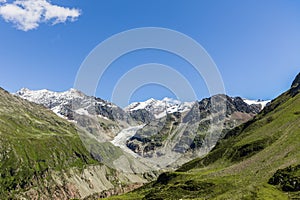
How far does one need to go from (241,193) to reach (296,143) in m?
78.1

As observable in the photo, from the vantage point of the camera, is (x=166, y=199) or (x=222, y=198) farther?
(x=166, y=199)

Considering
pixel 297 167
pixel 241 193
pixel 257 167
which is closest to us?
pixel 241 193

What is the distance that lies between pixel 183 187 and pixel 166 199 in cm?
2559

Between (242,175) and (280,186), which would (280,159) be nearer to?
(242,175)

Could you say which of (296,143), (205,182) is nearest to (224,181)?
(205,182)

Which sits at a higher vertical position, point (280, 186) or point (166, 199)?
point (166, 199)

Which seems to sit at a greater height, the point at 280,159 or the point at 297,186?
the point at 280,159

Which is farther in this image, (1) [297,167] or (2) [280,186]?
(1) [297,167]

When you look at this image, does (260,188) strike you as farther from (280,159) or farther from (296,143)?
(296,143)

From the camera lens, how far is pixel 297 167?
525 ft

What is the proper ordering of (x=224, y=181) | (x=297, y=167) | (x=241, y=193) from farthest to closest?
1. (x=224, y=181)
2. (x=297, y=167)
3. (x=241, y=193)

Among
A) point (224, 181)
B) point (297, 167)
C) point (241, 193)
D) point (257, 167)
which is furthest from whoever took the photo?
point (257, 167)

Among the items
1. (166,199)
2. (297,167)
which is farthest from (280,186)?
(166,199)

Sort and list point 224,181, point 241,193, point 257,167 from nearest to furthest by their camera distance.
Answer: point 241,193, point 224,181, point 257,167
